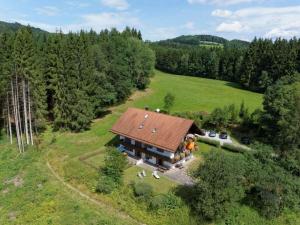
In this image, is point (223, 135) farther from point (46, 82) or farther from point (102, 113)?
Result: point (46, 82)

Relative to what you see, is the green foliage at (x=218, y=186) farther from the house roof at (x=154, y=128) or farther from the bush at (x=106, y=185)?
the bush at (x=106, y=185)

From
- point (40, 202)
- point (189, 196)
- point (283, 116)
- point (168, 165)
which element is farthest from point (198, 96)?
point (40, 202)

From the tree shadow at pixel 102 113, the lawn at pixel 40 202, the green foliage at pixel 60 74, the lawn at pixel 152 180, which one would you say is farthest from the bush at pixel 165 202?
the tree shadow at pixel 102 113

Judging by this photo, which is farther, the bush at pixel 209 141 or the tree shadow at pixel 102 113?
the tree shadow at pixel 102 113

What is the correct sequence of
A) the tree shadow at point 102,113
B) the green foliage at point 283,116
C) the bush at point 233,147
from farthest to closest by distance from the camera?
1. the tree shadow at point 102,113
2. the bush at point 233,147
3. the green foliage at point 283,116

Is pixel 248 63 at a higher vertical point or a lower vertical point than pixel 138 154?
higher

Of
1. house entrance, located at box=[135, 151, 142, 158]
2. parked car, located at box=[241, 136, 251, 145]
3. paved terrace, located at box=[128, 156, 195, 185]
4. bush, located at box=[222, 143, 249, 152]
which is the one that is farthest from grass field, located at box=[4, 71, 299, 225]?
parked car, located at box=[241, 136, 251, 145]

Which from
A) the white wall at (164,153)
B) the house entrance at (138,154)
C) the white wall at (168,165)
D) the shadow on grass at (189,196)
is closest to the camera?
the shadow on grass at (189,196)

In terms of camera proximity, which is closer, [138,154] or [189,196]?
[189,196]
